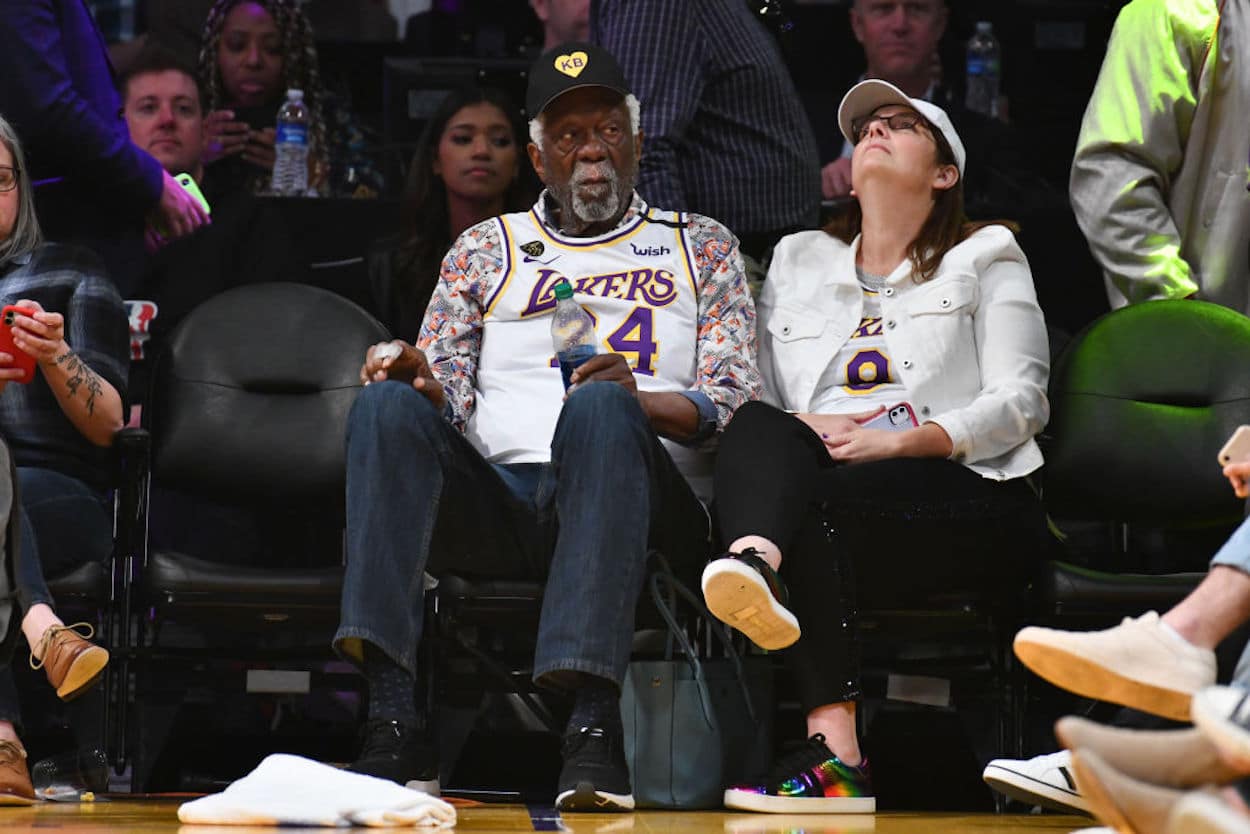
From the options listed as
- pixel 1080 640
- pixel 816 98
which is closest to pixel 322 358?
pixel 1080 640

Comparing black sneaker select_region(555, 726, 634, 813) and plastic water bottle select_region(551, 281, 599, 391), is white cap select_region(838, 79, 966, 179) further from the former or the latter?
black sneaker select_region(555, 726, 634, 813)

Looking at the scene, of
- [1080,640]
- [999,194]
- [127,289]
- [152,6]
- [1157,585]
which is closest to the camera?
[1080,640]

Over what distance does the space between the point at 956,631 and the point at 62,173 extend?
235 centimetres

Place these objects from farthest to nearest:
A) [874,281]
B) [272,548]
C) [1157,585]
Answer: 1. [272,548]
2. [874,281]
3. [1157,585]

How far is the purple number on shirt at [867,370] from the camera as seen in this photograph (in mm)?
3719

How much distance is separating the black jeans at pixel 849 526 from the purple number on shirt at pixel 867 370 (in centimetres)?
29

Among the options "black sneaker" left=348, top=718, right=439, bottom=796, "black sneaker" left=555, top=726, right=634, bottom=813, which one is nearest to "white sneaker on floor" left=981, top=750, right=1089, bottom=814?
"black sneaker" left=555, top=726, right=634, bottom=813

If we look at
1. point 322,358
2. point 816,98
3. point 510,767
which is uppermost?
point 816,98

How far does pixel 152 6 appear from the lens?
21.7ft

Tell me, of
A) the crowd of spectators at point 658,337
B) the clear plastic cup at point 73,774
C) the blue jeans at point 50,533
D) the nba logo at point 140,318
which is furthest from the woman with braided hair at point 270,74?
the clear plastic cup at point 73,774

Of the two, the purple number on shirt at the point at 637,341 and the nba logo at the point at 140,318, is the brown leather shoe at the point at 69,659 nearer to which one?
the purple number on shirt at the point at 637,341

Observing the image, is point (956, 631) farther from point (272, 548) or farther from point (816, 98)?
point (816, 98)

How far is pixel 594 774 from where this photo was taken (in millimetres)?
2986

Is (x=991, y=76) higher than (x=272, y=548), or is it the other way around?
(x=991, y=76)
